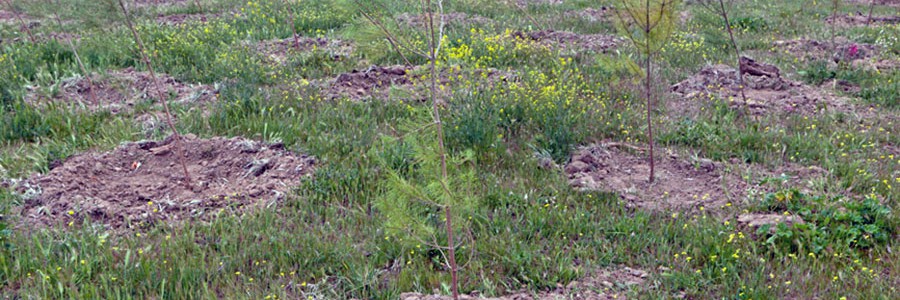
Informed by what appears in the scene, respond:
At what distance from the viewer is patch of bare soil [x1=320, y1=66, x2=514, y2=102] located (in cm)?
741

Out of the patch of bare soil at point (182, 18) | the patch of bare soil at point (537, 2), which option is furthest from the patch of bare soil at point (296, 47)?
the patch of bare soil at point (537, 2)

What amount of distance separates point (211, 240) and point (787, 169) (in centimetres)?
421

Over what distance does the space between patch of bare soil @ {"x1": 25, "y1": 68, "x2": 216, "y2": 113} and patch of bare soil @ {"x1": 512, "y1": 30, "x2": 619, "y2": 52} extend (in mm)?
3728

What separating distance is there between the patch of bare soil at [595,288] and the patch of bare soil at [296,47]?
5.01m

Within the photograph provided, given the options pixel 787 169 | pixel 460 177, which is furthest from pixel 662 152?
pixel 460 177

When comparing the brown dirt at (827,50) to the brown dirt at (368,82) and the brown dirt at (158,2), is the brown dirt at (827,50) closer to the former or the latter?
the brown dirt at (368,82)

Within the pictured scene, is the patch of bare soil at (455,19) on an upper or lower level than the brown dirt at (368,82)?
upper

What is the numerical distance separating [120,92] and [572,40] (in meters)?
5.32

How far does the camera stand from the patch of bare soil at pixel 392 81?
7.41 m

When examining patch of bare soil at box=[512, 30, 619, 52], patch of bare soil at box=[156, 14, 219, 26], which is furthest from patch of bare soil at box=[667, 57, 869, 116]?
patch of bare soil at box=[156, 14, 219, 26]

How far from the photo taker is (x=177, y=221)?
5.04 m

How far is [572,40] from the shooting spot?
986 cm

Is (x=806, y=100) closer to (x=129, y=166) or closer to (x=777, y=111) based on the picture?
(x=777, y=111)

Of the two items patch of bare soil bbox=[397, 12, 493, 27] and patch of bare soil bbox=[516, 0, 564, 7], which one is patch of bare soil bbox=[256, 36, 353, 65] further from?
patch of bare soil bbox=[516, 0, 564, 7]
